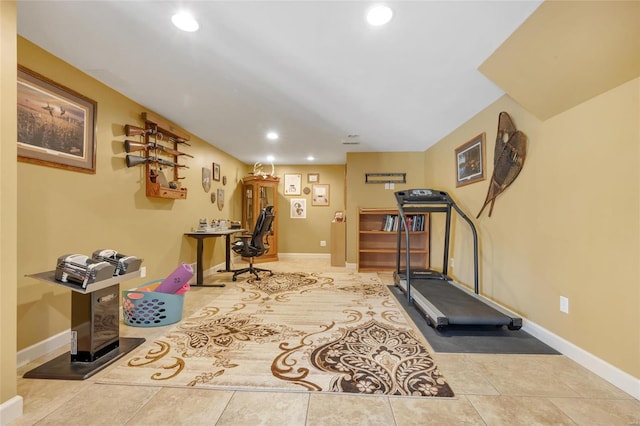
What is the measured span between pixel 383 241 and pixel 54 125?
4.58m

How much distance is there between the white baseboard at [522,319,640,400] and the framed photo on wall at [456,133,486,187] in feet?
5.42

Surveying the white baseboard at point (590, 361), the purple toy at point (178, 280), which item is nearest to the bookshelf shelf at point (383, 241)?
the white baseboard at point (590, 361)

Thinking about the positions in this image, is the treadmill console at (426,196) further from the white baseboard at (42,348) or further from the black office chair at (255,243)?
the white baseboard at (42,348)

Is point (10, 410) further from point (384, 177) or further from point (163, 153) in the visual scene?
point (384, 177)

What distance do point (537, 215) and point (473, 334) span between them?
45.7 inches

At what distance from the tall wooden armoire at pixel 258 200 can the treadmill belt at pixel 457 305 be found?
3.42 m

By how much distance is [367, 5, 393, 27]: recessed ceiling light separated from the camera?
154cm

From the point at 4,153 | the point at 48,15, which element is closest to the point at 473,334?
the point at 4,153

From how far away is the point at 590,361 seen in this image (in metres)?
1.73

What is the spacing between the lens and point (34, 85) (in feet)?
6.25

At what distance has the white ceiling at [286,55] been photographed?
1.58 meters

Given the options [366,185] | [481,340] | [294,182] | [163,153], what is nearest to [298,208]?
[294,182]

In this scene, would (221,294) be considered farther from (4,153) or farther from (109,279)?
(4,153)

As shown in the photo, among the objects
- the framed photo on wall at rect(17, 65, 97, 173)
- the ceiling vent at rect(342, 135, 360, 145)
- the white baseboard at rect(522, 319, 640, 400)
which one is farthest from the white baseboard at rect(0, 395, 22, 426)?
the ceiling vent at rect(342, 135, 360, 145)
